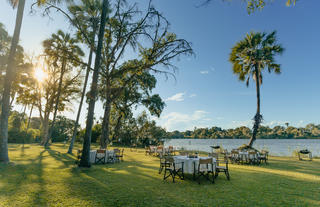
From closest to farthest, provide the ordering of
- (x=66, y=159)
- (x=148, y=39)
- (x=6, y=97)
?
(x=6, y=97)
(x=148, y=39)
(x=66, y=159)

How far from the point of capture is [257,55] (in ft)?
50.7

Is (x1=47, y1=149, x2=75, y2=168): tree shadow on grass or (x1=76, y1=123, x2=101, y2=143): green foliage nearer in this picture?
(x1=47, y1=149, x2=75, y2=168): tree shadow on grass

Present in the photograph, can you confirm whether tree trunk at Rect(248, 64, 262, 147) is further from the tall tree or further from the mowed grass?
the tall tree

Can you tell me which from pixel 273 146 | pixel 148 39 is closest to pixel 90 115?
pixel 148 39

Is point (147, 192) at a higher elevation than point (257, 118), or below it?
below

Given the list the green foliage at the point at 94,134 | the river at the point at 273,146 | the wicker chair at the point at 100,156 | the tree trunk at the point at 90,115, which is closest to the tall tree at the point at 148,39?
the tree trunk at the point at 90,115

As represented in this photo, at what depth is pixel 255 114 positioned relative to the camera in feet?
50.9

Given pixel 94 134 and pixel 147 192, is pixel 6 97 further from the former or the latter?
pixel 94 134

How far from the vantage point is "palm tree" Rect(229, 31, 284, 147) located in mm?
15266

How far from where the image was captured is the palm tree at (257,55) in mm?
15266

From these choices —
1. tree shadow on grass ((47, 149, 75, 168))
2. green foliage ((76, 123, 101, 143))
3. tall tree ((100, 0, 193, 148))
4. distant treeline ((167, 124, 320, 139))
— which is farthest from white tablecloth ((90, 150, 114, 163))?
distant treeline ((167, 124, 320, 139))

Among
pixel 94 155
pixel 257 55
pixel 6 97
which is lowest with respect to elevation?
pixel 94 155

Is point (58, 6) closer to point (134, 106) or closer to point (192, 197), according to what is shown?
point (192, 197)

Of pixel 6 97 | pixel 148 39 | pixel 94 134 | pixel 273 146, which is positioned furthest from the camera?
pixel 273 146
